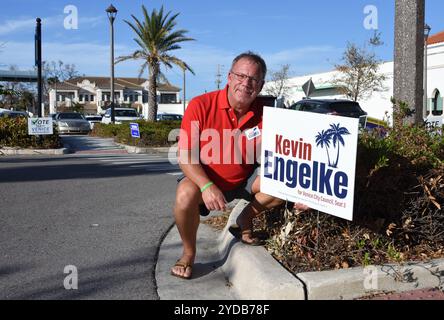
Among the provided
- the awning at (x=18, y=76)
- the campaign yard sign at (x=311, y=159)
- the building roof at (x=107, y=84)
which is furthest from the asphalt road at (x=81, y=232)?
the building roof at (x=107, y=84)

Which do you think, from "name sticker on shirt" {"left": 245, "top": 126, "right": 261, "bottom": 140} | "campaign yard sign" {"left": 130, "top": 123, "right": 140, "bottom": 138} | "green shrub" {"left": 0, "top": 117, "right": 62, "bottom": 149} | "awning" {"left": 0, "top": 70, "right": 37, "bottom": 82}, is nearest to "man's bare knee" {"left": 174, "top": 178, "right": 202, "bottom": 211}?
"name sticker on shirt" {"left": 245, "top": 126, "right": 261, "bottom": 140}

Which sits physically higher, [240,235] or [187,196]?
[187,196]

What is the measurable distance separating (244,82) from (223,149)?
1.76 feet

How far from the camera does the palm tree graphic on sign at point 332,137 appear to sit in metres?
3.23

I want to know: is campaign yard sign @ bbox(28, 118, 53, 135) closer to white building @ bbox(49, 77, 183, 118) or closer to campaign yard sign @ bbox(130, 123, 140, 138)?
campaign yard sign @ bbox(130, 123, 140, 138)

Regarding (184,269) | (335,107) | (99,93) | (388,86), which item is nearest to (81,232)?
(184,269)

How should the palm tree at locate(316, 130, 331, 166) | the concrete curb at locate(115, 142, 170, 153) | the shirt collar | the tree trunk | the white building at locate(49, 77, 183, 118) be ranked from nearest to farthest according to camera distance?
the palm tree at locate(316, 130, 331, 166) < the shirt collar < the concrete curb at locate(115, 142, 170, 153) < the tree trunk < the white building at locate(49, 77, 183, 118)

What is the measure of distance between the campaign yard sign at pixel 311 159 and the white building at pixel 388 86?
54.9ft

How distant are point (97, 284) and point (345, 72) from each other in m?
33.5

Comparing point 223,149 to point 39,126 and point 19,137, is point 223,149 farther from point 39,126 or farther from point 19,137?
point 19,137

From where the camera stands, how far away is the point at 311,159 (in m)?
3.42

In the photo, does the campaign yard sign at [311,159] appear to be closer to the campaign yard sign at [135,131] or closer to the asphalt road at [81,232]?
the asphalt road at [81,232]

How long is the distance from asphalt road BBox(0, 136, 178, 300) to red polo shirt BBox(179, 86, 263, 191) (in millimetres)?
995

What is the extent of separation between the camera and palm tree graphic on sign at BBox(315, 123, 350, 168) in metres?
3.23
